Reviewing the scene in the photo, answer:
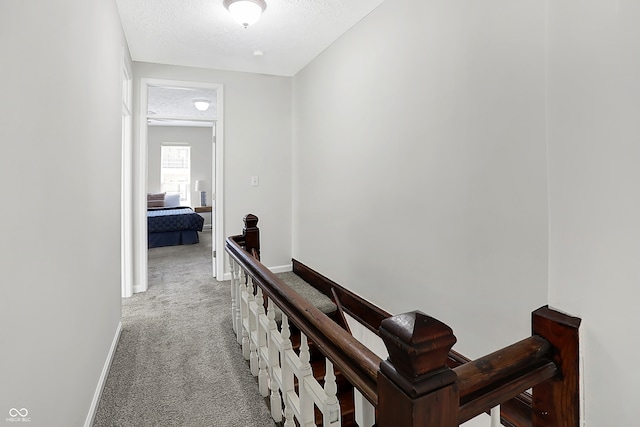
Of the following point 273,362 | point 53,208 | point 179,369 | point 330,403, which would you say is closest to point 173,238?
point 179,369

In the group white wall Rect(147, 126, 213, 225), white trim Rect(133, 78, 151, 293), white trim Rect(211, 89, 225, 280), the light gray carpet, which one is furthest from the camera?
white wall Rect(147, 126, 213, 225)

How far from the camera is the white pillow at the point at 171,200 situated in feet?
25.9

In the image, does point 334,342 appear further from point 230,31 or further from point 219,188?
point 219,188

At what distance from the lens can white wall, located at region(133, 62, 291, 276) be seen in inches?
158

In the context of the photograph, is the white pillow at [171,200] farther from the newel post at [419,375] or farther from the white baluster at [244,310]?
the newel post at [419,375]

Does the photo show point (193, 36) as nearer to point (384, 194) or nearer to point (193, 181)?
point (384, 194)

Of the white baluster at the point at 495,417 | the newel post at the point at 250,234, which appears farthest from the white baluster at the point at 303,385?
the newel post at the point at 250,234

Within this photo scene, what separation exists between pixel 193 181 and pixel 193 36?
592 cm

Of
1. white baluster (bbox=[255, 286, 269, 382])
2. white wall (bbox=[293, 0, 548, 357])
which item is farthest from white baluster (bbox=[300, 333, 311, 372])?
white wall (bbox=[293, 0, 548, 357])

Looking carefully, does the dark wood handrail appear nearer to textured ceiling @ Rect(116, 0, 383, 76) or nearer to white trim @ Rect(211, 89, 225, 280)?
textured ceiling @ Rect(116, 0, 383, 76)

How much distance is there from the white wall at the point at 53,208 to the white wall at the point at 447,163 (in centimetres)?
186

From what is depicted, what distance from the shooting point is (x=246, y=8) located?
243 centimetres

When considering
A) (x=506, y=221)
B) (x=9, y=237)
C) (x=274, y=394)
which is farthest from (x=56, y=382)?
(x=506, y=221)

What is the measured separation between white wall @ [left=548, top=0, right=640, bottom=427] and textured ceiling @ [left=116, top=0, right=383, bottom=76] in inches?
87.2
